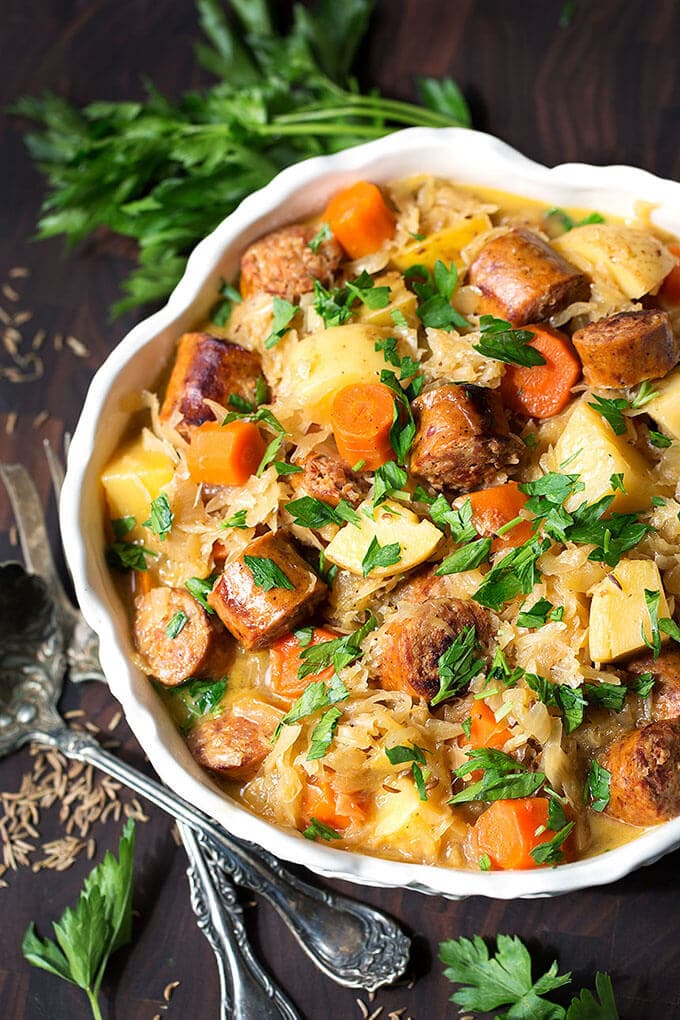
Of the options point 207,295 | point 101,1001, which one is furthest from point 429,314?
point 101,1001

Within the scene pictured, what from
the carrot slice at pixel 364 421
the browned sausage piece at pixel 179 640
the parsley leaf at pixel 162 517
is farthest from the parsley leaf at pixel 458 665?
the parsley leaf at pixel 162 517

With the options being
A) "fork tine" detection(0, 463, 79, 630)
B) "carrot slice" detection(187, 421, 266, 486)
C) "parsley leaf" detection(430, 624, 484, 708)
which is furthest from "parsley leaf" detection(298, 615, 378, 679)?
"fork tine" detection(0, 463, 79, 630)

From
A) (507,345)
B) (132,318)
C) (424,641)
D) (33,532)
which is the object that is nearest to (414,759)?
(424,641)

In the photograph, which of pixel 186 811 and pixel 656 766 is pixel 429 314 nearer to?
pixel 656 766

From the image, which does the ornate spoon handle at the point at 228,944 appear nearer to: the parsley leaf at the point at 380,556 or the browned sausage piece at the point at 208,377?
the parsley leaf at the point at 380,556

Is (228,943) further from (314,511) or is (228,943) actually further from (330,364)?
(330,364)

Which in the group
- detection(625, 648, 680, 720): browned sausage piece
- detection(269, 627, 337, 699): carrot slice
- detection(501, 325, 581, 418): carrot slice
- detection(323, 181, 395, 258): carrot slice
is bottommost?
detection(625, 648, 680, 720): browned sausage piece

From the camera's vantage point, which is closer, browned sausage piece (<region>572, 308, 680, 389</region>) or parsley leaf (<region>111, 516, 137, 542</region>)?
browned sausage piece (<region>572, 308, 680, 389</region>)

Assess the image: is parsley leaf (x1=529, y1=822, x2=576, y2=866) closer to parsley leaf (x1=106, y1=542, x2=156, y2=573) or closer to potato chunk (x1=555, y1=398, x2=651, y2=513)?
potato chunk (x1=555, y1=398, x2=651, y2=513)
